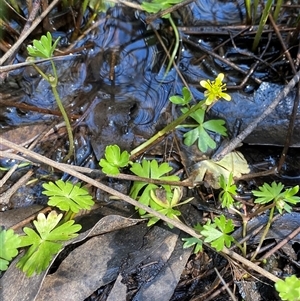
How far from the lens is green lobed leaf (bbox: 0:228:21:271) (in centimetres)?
177

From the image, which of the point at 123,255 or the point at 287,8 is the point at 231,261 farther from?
the point at 287,8

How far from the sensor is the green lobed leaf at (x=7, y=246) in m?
1.77

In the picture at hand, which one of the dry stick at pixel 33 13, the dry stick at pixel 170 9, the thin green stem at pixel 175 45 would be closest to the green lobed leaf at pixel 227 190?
the thin green stem at pixel 175 45

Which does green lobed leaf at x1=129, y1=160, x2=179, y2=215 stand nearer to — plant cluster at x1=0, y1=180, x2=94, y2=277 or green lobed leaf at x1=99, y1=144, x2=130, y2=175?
green lobed leaf at x1=99, y1=144, x2=130, y2=175

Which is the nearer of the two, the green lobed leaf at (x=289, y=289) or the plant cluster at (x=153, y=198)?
the green lobed leaf at (x=289, y=289)

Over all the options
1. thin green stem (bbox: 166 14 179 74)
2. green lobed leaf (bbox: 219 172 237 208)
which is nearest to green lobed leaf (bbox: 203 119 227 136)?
green lobed leaf (bbox: 219 172 237 208)

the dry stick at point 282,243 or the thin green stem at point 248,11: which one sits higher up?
the thin green stem at point 248,11

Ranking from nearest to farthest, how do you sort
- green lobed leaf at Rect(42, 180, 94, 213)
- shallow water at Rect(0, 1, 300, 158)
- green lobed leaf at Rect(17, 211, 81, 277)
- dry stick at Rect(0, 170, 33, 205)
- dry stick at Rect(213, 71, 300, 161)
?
green lobed leaf at Rect(17, 211, 81, 277)
green lobed leaf at Rect(42, 180, 94, 213)
dry stick at Rect(0, 170, 33, 205)
dry stick at Rect(213, 71, 300, 161)
shallow water at Rect(0, 1, 300, 158)

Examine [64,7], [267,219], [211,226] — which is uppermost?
[64,7]

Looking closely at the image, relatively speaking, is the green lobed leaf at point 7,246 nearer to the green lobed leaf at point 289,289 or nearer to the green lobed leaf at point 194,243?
the green lobed leaf at point 194,243

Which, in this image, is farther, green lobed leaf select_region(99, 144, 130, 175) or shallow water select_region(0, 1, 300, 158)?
shallow water select_region(0, 1, 300, 158)

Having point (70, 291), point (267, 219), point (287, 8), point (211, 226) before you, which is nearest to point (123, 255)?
point (70, 291)

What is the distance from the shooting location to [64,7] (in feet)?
8.21

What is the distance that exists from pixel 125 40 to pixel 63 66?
380mm
